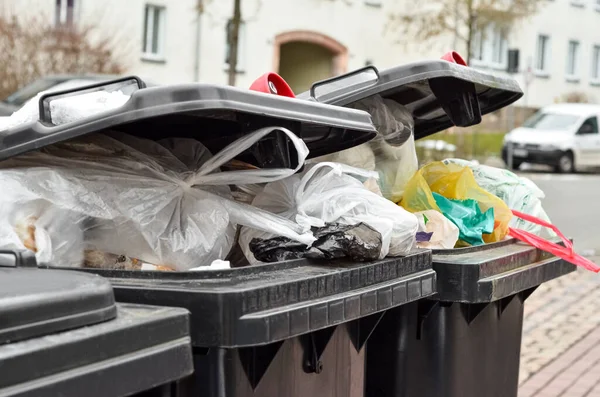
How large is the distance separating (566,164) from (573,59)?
18451 millimetres

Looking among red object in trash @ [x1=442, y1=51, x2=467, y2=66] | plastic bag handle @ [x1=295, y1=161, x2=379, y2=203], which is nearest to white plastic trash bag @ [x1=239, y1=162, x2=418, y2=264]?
plastic bag handle @ [x1=295, y1=161, x2=379, y2=203]

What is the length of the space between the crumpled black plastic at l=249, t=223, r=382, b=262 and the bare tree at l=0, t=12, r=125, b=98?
16.7 metres

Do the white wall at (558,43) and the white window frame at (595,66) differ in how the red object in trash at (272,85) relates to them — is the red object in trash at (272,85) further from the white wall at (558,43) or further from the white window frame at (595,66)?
the white window frame at (595,66)

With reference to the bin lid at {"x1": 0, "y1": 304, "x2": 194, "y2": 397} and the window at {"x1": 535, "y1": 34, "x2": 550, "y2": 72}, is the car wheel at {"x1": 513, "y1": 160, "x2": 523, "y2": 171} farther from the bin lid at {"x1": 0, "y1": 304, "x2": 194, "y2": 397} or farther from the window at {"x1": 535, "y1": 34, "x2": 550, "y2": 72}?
the bin lid at {"x1": 0, "y1": 304, "x2": 194, "y2": 397}

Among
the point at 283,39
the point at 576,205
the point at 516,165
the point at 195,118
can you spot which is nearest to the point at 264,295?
the point at 195,118

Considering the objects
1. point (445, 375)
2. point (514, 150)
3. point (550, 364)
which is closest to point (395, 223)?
point (445, 375)

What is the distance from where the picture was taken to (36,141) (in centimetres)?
267

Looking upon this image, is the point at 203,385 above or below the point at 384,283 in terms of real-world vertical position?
below

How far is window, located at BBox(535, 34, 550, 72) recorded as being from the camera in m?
40.8

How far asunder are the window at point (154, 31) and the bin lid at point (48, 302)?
2412cm

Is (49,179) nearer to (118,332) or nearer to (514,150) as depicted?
(118,332)

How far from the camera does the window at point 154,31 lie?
2602 cm

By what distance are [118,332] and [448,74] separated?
196cm

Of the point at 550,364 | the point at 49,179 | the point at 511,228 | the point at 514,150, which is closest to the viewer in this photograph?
the point at 49,179
